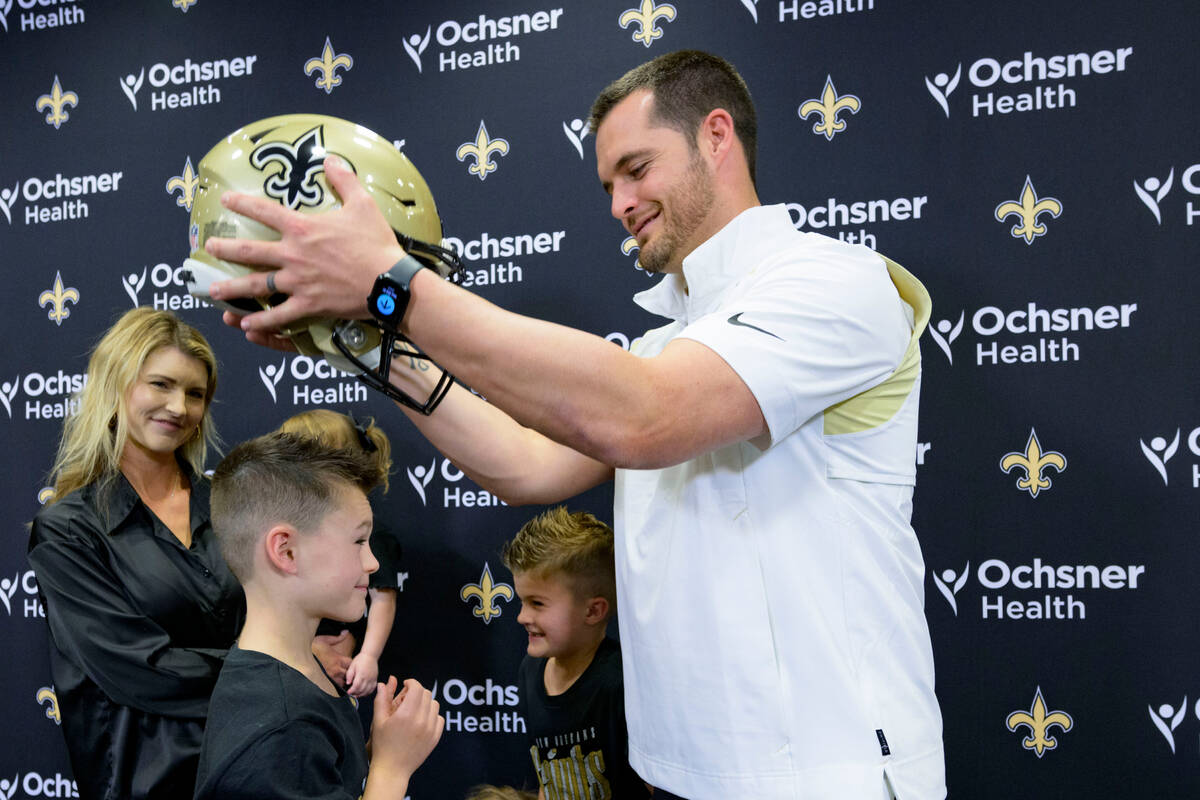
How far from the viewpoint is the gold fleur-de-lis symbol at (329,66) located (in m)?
2.98

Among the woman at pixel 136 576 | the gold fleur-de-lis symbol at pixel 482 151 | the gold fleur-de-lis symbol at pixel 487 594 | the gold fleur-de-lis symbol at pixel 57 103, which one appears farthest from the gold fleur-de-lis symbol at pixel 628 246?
the gold fleur-de-lis symbol at pixel 57 103

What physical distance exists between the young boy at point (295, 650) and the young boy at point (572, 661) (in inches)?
21.6

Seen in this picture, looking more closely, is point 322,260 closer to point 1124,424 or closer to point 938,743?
point 938,743

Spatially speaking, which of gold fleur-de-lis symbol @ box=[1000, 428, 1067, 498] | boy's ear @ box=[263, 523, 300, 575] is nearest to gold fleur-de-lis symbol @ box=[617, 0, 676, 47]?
gold fleur-de-lis symbol @ box=[1000, 428, 1067, 498]

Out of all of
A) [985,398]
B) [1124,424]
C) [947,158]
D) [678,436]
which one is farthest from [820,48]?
[678,436]

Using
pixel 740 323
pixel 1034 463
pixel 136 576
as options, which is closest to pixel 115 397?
pixel 136 576

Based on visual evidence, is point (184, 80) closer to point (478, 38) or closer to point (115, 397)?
point (478, 38)

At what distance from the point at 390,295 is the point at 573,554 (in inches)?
50.4

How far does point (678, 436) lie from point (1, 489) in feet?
10.1

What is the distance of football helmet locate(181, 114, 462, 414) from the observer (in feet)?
3.90

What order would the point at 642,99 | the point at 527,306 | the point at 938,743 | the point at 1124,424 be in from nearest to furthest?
the point at 938,743 < the point at 642,99 < the point at 1124,424 < the point at 527,306

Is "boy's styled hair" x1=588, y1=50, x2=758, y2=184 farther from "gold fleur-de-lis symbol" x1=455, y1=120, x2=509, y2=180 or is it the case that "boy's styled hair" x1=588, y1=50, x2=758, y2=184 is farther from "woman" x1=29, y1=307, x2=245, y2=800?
"woman" x1=29, y1=307, x2=245, y2=800

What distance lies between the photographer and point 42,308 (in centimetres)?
328

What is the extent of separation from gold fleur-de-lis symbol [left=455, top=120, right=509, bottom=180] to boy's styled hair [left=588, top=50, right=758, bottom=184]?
1.10m
